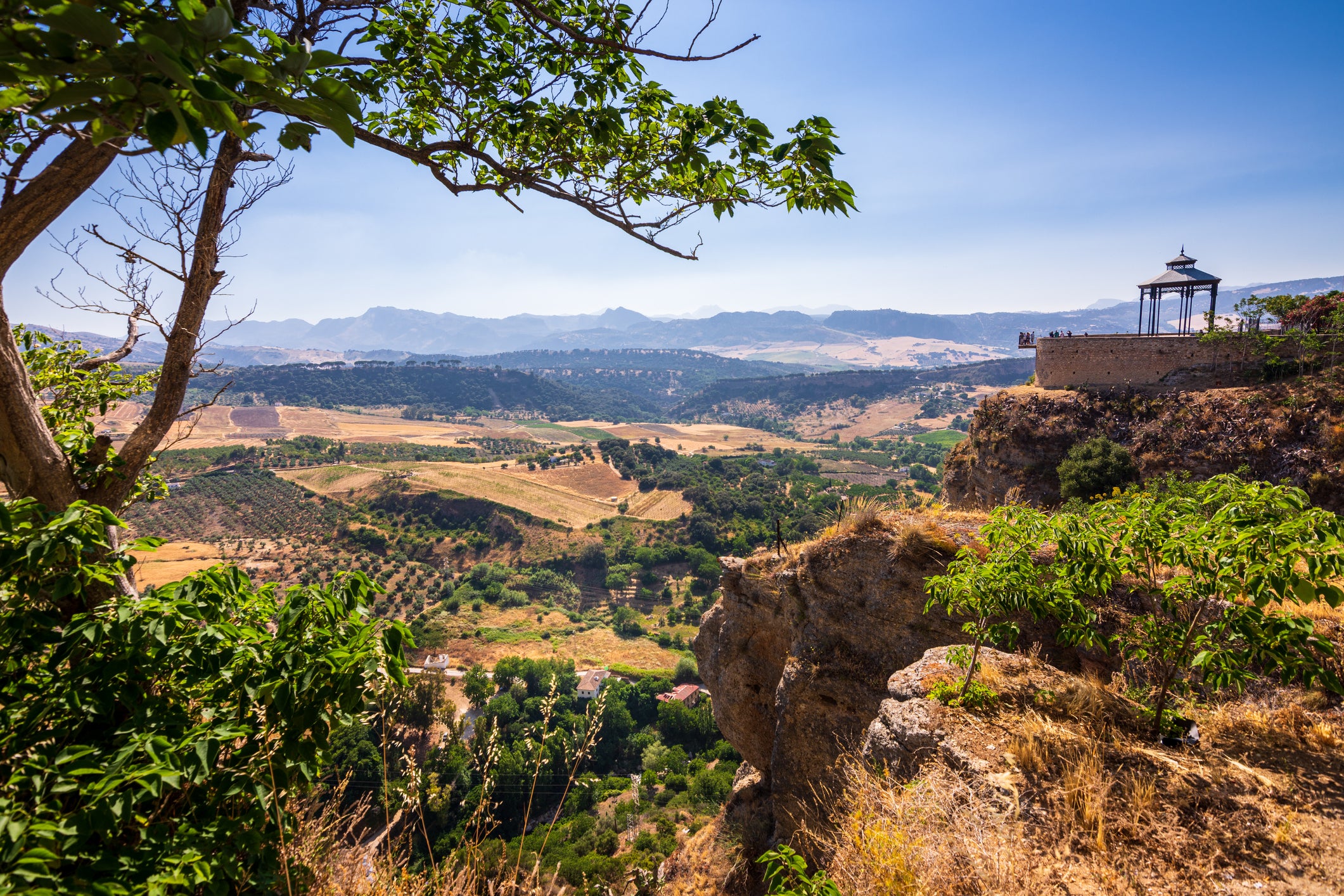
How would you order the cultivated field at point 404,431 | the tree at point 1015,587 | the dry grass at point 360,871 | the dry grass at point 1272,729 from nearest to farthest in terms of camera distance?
1. the dry grass at point 360,871
2. the dry grass at point 1272,729
3. the tree at point 1015,587
4. the cultivated field at point 404,431

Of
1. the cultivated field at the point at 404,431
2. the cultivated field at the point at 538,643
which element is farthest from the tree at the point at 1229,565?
the cultivated field at the point at 404,431

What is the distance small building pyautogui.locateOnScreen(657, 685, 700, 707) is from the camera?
42.1 metres

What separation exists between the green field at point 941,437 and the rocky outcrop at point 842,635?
436ft

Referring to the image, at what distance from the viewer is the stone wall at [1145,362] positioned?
23438mm

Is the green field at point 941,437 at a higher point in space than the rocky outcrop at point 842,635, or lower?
lower

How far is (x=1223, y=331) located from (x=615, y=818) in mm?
34476

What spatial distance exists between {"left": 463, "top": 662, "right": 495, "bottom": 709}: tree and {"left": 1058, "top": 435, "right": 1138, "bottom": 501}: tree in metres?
37.7

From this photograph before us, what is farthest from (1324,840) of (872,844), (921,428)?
(921,428)

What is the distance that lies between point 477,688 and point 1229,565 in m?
44.8

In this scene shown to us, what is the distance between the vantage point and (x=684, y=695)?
141 ft

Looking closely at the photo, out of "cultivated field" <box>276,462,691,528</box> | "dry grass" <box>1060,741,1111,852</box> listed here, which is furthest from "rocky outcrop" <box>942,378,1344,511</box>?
"cultivated field" <box>276,462,691,528</box>

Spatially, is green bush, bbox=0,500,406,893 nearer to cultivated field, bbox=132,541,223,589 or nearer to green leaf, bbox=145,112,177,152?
green leaf, bbox=145,112,177,152

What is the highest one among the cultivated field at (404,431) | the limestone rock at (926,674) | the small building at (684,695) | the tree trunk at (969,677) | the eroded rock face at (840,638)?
the tree trunk at (969,677)

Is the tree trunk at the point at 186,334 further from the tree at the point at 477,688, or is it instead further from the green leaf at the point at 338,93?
the tree at the point at 477,688
